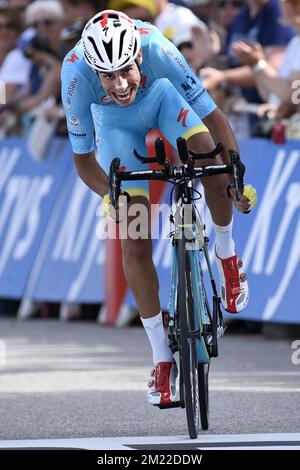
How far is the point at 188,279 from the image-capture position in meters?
6.83

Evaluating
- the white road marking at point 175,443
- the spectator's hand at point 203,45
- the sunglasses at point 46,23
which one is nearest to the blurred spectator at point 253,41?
the spectator's hand at point 203,45

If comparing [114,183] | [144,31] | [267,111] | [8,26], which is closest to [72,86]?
[144,31]

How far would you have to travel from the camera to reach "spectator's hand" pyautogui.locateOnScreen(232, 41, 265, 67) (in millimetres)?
10992

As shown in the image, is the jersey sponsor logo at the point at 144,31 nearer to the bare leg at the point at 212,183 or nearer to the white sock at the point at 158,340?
the bare leg at the point at 212,183

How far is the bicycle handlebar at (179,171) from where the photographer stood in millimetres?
6680

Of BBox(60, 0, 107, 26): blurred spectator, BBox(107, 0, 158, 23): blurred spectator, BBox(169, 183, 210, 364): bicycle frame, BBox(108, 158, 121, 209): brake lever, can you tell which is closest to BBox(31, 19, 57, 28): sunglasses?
BBox(60, 0, 107, 26): blurred spectator

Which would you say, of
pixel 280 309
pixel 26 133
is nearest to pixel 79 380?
pixel 280 309

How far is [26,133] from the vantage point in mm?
15125

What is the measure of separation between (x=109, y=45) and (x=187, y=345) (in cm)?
154

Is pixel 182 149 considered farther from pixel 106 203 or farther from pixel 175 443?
pixel 175 443

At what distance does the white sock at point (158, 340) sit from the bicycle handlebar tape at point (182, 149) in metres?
1.00

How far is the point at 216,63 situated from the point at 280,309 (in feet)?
9.05

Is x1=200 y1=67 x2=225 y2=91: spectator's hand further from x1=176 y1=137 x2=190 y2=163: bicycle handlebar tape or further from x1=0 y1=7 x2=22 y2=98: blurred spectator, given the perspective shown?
x1=0 y1=7 x2=22 y2=98: blurred spectator

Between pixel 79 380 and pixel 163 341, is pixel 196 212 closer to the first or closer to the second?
pixel 163 341
